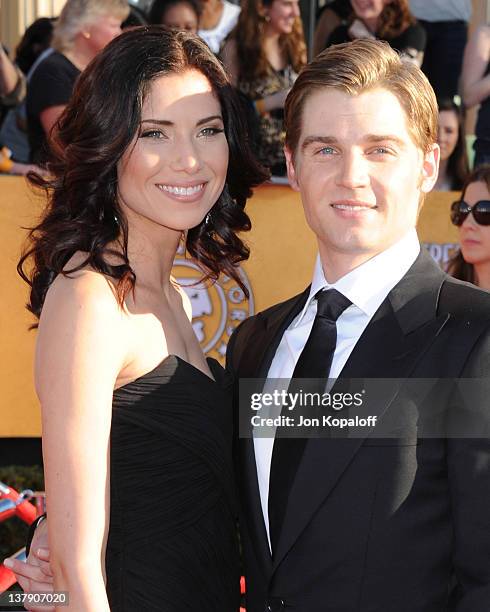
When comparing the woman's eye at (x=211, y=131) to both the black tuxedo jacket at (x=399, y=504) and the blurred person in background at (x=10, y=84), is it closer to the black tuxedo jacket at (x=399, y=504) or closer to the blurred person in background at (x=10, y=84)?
the black tuxedo jacket at (x=399, y=504)

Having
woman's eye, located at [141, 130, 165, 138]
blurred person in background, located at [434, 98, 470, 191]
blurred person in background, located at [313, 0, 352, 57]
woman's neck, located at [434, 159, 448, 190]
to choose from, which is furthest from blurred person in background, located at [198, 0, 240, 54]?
woman's eye, located at [141, 130, 165, 138]

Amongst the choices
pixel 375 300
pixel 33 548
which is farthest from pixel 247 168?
pixel 33 548

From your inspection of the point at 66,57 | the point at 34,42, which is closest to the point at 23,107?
the point at 34,42

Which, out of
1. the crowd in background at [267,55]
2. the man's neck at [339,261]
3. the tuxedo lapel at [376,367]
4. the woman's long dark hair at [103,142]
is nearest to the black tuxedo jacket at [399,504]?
the tuxedo lapel at [376,367]

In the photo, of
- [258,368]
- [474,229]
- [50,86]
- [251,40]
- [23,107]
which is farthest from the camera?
[23,107]

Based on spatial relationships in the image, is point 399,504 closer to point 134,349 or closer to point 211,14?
point 134,349

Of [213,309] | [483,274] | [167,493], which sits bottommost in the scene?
[167,493]

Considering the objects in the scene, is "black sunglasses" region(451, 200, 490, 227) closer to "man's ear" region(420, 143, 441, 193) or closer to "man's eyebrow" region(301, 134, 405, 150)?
"man's ear" region(420, 143, 441, 193)

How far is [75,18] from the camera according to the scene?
17.7 feet

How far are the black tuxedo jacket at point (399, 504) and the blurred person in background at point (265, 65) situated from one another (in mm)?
3290

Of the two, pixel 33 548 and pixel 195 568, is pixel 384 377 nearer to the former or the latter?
pixel 195 568

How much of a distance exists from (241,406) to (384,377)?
23.0 inches

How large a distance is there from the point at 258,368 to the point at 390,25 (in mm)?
3830

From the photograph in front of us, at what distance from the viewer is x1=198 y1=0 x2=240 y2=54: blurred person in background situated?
604 cm
